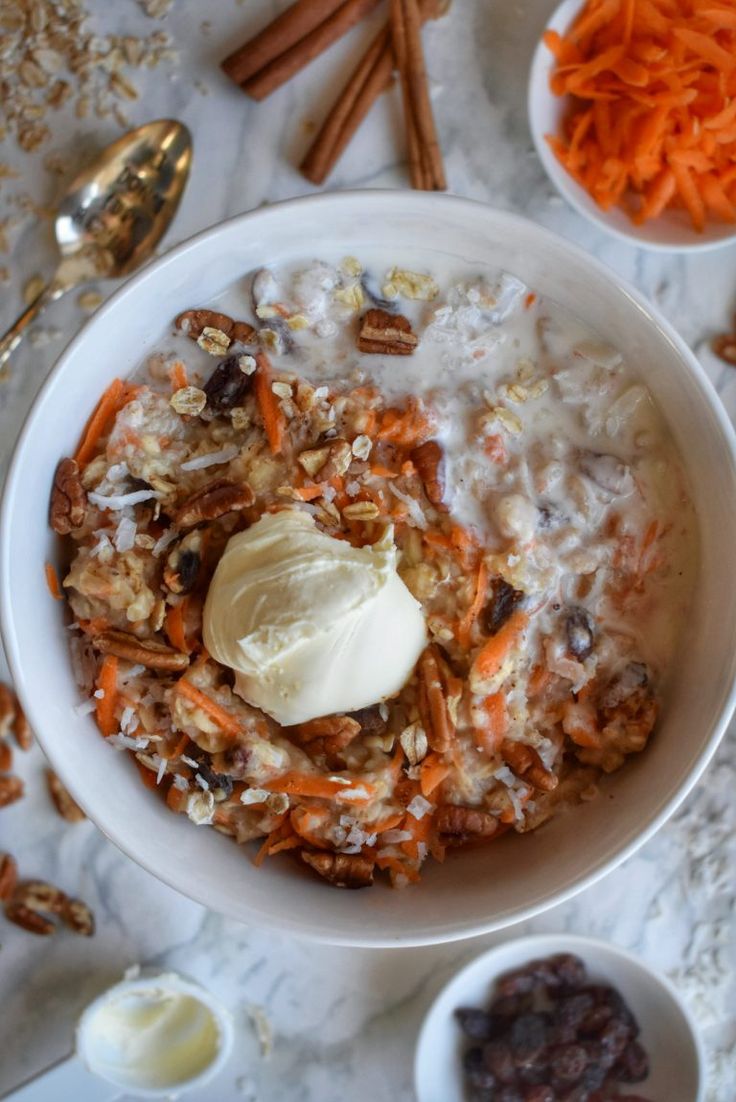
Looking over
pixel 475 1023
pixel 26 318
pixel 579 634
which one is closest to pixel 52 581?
pixel 26 318

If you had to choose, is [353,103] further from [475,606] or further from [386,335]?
[475,606]

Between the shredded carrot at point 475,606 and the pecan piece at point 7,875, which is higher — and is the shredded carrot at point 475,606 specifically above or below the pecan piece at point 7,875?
above

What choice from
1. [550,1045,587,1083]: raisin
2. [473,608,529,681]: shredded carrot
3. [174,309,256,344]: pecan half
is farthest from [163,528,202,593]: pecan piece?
[550,1045,587,1083]: raisin

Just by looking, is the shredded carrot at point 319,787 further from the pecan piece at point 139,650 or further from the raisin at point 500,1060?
the raisin at point 500,1060

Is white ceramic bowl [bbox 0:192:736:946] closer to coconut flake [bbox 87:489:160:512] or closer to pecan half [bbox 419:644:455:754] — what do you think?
coconut flake [bbox 87:489:160:512]

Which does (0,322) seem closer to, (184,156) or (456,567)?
(184,156)

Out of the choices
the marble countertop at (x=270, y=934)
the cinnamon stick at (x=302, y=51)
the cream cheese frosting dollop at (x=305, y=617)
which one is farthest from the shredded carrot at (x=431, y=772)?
the cinnamon stick at (x=302, y=51)
